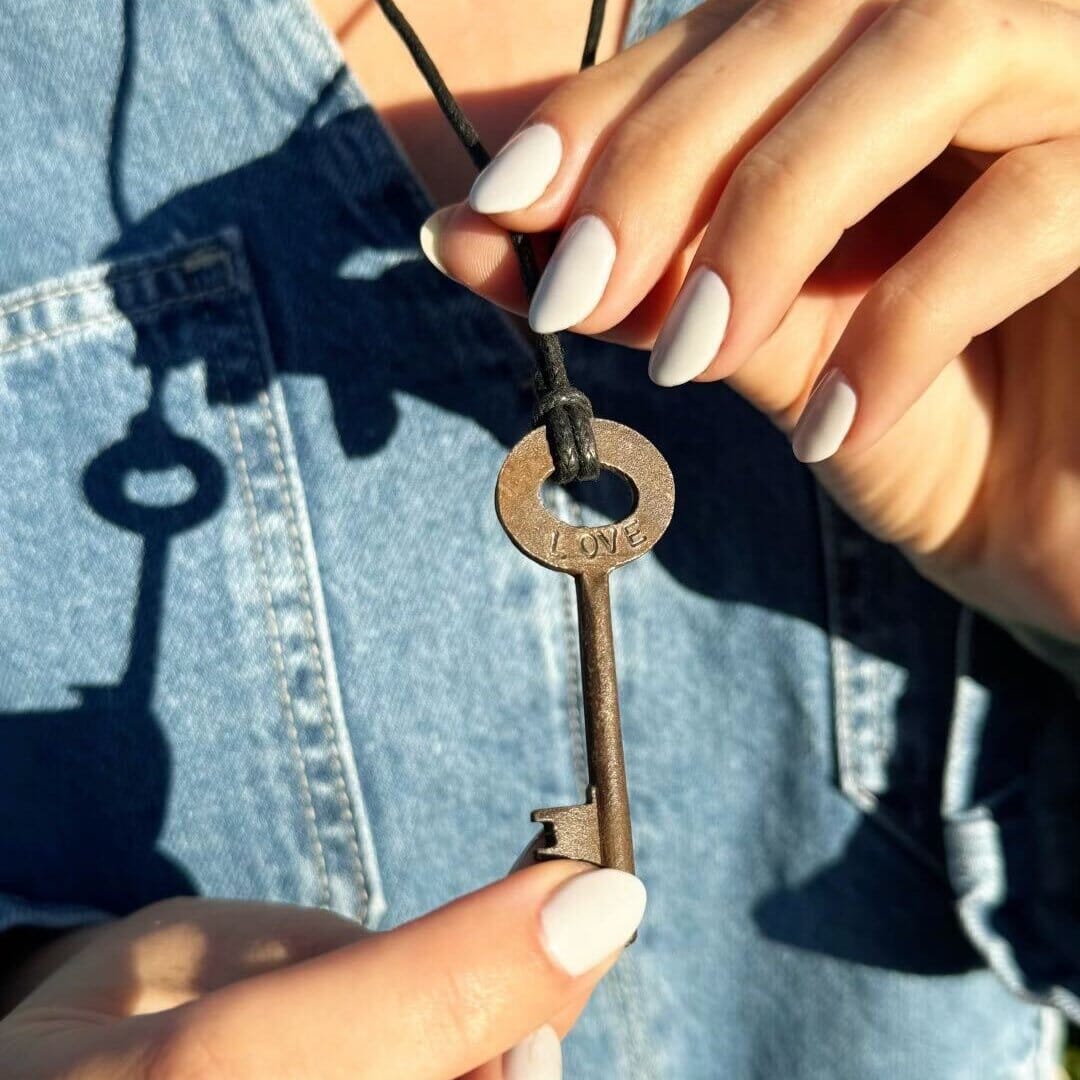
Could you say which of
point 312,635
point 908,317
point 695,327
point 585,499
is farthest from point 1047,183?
point 312,635

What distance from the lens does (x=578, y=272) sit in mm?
688

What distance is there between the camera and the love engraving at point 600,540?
27.5 inches

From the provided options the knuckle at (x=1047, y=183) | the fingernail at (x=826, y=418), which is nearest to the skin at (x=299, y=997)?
the fingernail at (x=826, y=418)

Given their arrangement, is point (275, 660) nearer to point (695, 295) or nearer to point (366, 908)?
point (366, 908)

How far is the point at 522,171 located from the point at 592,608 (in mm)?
293

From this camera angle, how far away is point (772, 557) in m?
1.11

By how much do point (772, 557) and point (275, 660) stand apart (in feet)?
1.71

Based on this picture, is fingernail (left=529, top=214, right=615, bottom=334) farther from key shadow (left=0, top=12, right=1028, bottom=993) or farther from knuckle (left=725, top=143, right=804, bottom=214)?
key shadow (left=0, top=12, right=1028, bottom=993)

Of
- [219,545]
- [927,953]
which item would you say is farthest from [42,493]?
[927,953]

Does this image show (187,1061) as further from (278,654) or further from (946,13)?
(946,13)

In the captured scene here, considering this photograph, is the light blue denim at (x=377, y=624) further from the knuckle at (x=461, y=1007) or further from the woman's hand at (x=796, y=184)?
the knuckle at (x=461, y=1007)

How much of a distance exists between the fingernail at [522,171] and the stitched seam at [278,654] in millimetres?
389

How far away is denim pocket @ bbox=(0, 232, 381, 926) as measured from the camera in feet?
3.07

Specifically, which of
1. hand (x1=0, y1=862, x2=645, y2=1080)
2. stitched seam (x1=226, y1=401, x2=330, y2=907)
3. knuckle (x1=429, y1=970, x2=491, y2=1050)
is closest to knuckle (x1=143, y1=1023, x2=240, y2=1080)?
hand (x1=0, y1=862, x2=645, y2=1080)
